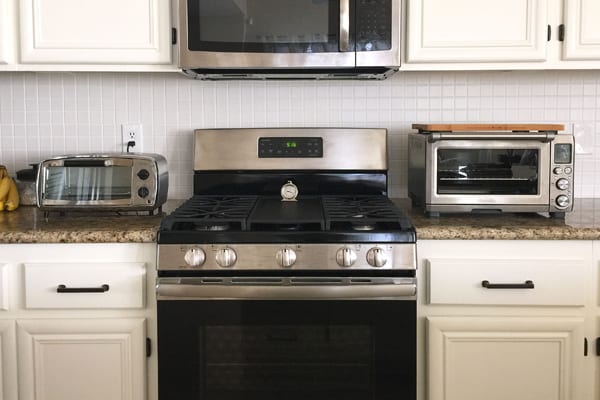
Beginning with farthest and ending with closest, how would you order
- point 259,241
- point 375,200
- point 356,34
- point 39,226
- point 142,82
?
point 142,82 < point 375,200 < point 356,34 < point 39,226 < point 259,241

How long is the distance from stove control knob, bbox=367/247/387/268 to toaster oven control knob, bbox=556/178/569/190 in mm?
631

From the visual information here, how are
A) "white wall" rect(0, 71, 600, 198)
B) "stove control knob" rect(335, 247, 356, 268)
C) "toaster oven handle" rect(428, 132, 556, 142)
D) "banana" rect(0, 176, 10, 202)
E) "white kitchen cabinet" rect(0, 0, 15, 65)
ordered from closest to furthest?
"stove control knob" rect(335, 247, 356, 268) < "toaster oven handle" rect(428, 132, 556, 142) < "white kitchen cabinet" rect(0, 0, 15, 65) < "banana" rect(0, 176, 10, 202) < "white wall" rect(0, 71, 600, 198)

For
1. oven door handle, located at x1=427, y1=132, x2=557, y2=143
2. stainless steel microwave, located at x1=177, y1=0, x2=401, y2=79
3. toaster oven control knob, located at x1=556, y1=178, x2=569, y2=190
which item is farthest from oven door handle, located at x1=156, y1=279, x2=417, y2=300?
stainless steel microwave, located at x1=177, y1=0, x2=401, y2=79

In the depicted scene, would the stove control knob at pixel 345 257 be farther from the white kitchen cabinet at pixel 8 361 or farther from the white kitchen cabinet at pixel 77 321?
the white kitchen cabinet at pixel 8 361

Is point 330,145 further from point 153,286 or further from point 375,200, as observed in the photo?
point 153,286

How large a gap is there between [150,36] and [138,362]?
1009 mm

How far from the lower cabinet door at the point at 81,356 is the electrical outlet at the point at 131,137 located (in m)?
0.82

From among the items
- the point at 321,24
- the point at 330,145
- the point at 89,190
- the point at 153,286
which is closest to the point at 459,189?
the point at 330,145

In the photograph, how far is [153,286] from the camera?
198cm

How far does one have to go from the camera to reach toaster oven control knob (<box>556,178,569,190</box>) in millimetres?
2139

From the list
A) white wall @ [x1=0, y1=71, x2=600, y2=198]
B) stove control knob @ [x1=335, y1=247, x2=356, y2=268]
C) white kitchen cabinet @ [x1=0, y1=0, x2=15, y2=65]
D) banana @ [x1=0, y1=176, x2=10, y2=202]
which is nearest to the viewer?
stove control knob @ [x1=335, y1=247, x2=356, y2=268]

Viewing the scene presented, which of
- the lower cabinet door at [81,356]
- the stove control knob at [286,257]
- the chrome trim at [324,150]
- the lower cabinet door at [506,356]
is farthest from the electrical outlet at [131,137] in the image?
the lower cabinet door at [506,356]

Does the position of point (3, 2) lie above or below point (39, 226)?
above

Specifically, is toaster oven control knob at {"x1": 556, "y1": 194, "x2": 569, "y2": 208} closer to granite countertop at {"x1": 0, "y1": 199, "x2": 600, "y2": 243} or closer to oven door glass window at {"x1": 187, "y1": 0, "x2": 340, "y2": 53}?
granite countertop at {"x1": 0, "y1": 199, "x2": 600, "y2": 243}
